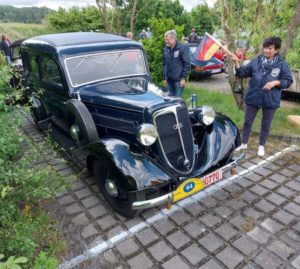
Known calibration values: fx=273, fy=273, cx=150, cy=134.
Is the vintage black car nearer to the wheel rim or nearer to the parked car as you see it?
the wheel rim

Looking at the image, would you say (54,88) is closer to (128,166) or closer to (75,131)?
(75,131)

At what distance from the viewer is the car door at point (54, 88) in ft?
13.2

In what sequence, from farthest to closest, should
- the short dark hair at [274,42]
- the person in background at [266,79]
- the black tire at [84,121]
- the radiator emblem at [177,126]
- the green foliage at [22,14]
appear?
the green foliage at [22,14], the person in background at [266,79], the short dark hair at [274,42], the black tire at [84,121], the radiator emblem at [177,126]

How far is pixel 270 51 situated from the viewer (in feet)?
12.3

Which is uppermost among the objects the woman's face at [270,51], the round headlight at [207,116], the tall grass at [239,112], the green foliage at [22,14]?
the green foliage at [22,14]

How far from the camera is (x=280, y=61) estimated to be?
3.81m

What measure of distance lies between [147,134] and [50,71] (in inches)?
91.7

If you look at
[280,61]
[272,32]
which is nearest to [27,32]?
[272,32]

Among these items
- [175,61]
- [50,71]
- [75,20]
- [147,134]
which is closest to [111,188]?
[147,134]

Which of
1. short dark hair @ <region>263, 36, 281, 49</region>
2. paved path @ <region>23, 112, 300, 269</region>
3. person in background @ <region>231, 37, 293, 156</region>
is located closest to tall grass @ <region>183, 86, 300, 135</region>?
person in background @ <region>231, 37, 293, 156</region>

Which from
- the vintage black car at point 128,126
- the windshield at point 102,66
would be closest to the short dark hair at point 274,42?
→ the vintage black car at point 128,126

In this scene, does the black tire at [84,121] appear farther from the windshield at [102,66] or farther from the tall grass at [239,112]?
the tall grass at [239,112]

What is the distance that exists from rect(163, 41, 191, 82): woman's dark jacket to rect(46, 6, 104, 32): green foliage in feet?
51.7

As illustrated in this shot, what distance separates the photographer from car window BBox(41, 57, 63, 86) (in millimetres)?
4059
